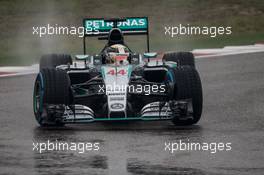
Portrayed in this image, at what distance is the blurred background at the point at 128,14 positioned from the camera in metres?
24.5

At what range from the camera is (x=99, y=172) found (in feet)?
35.9

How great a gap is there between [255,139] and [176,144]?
1.05m

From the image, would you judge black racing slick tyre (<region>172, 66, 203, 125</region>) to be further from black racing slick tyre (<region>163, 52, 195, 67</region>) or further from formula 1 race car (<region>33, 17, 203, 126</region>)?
black racing slick tyre (<region>163, 52, 195, 67</region>)

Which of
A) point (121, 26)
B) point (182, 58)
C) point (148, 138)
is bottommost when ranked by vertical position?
point (148, 138)

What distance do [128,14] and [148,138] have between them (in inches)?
543

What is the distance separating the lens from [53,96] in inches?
559

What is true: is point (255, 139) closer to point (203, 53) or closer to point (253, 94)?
point (253, 94)

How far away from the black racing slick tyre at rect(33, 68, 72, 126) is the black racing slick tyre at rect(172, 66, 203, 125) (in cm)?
148

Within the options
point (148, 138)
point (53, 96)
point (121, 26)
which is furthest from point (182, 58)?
point (148, 138)

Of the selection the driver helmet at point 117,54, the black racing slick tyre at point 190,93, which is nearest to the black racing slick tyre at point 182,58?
the driver helmet at point 117,54

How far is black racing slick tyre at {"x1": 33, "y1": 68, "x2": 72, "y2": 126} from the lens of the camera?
46.4 feet

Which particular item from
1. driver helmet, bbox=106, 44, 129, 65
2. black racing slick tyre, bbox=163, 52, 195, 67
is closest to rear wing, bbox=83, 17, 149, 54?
black racing slick tyre, bbox=163, 52, 195, 67

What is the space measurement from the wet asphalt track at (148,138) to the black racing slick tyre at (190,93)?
0.16m

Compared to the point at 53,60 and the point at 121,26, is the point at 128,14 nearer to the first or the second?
the point at 121,26
